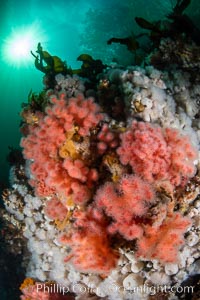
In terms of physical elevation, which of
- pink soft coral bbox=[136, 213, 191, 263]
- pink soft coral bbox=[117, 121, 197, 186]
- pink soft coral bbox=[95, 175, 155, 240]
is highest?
pink soft coral bbox=[117, 121, 197, 186]

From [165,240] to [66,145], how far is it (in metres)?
1.72

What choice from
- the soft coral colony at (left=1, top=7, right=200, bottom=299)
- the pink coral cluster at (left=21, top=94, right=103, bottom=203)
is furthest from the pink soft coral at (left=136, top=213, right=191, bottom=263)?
the pink coral cluster at (left=21, top=94, right=103, bottom=203)

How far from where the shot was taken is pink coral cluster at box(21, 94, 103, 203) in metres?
3.46

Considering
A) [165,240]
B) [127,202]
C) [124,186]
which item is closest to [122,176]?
[124,186]

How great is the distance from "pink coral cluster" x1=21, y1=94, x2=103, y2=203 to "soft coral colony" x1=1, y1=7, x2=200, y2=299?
0.04 ft

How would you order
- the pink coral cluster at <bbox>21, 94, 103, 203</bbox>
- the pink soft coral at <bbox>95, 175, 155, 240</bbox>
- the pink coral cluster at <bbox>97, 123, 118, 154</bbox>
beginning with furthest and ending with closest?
the pink coral cluster at <bbox>21, 94, 103, 203</bbox>
the pink coral cluster at <bbox>97, 123, 118, 154</bbox>
the pink soft coral at <bbox>95, 175, 155, 240</bbox>

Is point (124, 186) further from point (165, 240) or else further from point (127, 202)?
point (165, 240)

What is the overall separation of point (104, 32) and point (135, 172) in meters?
19.8

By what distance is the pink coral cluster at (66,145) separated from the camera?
346cm

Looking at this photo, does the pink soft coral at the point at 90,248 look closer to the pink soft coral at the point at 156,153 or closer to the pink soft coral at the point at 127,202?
the pink soft coral at the point at 127,202

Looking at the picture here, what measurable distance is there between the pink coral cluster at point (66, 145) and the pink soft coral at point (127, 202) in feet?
1.64

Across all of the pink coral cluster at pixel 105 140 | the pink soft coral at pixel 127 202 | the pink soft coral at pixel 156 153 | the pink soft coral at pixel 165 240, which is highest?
the pink coral cluster at pixel 105 140

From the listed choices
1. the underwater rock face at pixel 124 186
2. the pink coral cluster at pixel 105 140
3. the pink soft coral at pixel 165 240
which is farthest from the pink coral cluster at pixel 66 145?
the pink soft coral at pixel 165 240

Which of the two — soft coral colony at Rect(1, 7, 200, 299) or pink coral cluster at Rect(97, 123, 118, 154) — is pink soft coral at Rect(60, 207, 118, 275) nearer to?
soft coral colony at Rect(1, 7, 200, 299)
